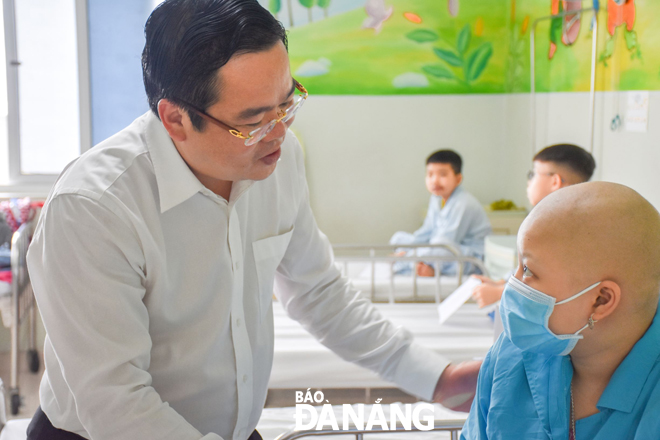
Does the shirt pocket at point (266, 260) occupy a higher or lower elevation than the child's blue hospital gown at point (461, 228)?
higher

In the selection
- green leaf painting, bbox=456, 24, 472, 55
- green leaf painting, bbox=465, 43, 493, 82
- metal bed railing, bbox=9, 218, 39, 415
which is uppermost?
green leaf painting, bbox=456, 24, 472, 55

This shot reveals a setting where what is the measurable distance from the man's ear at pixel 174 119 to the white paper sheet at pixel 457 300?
1.82 metres

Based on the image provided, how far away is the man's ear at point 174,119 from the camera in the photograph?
1164 millimetres

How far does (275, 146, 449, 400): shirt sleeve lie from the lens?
1.52 meters

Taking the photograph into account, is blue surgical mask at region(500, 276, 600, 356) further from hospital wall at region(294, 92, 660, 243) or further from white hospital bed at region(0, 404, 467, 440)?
hospital wall at region(294, 92, 660, 243)

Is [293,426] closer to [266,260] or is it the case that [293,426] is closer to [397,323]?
[266,260]

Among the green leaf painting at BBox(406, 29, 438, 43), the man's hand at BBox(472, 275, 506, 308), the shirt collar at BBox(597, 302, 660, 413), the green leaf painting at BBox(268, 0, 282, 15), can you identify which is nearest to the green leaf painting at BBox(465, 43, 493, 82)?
the green leaf painting at BBox(406, 29, 438, 43)

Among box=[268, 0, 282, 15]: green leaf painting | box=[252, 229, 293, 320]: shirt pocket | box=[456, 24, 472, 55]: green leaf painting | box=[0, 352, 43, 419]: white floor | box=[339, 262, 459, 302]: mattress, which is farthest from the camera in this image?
box=[456, 24, 472, 55]: green leaf painting

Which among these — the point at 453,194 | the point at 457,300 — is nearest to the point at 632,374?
the point at 457,300

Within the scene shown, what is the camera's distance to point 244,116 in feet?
3.73

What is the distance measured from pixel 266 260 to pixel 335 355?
4.29 feet

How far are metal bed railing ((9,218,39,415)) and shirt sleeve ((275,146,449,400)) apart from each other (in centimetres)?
246

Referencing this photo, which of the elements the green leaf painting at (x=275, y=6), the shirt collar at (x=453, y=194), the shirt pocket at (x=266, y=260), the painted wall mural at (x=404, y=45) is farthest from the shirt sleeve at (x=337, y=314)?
the green leaf painting at (x=275, y=6)

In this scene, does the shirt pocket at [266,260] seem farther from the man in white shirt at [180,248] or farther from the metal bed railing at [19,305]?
the metal bed railing at [19,305]
